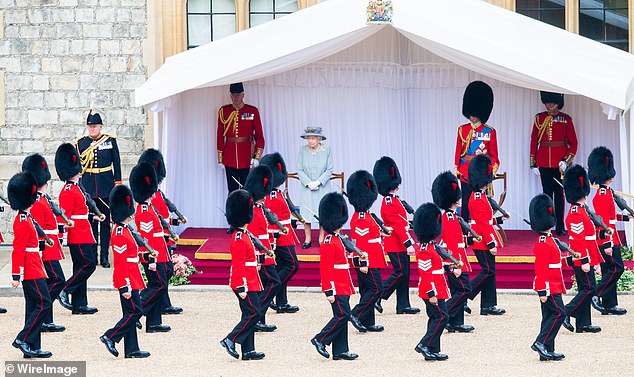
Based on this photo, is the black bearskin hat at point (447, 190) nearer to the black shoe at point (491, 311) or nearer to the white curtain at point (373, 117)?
the black shoe at point (491, 311)

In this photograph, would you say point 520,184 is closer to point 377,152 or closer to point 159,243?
point 377,152

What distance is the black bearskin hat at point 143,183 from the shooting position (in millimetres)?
10938

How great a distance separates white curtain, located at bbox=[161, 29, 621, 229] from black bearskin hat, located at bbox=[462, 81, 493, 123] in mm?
821

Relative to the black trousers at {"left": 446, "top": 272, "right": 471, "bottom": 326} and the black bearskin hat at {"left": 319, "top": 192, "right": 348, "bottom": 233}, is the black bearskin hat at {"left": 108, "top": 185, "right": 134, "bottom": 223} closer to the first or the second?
the black bearskin hat at {"left": 319, "top": 192, "right": 348, "bottom": 233}

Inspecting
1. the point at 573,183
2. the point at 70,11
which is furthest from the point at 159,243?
the point at 70,11

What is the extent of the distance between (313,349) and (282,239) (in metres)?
1.54

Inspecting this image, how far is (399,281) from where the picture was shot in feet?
37.1

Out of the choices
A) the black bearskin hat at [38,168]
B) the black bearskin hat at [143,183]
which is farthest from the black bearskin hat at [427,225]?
the black bearskin hat at [38,168]

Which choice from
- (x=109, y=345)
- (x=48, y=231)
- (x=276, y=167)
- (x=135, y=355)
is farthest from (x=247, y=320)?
(x=276, y=167)

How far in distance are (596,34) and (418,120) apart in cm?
254

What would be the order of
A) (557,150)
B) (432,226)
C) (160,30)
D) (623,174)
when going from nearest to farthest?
(432,226), (623,174), (557,150), (160,30)

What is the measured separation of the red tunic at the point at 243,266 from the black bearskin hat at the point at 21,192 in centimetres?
154

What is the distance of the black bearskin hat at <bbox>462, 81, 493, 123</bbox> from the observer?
44.7 ft

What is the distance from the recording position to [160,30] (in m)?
15.6
